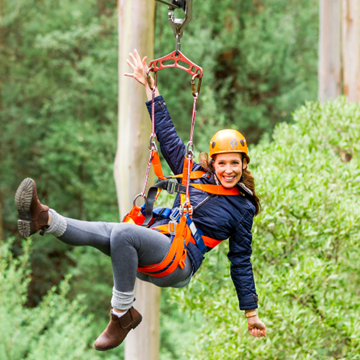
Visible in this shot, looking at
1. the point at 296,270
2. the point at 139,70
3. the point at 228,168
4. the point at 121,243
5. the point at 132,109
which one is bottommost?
the point at 296,270

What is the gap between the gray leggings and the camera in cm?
230

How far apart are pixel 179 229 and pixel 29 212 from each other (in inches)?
32.2

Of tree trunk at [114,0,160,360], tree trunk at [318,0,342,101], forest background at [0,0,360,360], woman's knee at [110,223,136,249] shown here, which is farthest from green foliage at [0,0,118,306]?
woman's knee at [110,223,136,249]

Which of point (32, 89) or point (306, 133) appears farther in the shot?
point (32, 89)

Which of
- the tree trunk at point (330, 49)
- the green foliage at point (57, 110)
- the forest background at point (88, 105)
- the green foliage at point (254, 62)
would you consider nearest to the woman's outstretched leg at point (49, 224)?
the forest background at point (88, 105)

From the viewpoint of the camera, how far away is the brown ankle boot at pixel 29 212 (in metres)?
2.16

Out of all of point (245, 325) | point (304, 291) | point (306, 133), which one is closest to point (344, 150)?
point (306, 133)

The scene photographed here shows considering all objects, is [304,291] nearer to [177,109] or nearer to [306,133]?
[306,133]

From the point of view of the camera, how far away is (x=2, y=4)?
11.4 metres

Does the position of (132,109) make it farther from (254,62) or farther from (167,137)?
(254,62)

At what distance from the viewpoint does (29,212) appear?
2168 millimetres

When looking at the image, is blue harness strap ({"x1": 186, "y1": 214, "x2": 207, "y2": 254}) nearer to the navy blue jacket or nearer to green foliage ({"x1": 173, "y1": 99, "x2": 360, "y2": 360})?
the navy blue jacket

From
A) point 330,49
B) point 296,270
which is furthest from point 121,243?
point 330,49

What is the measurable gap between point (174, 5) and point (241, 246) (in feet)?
5.11
